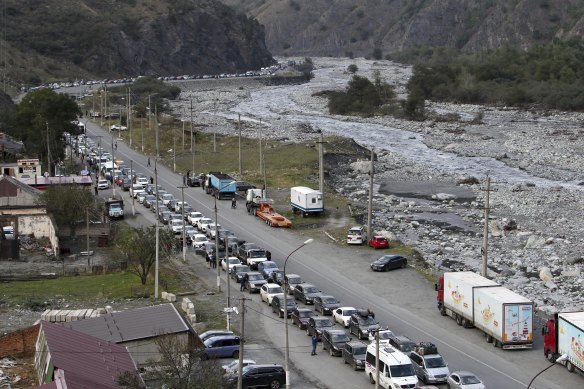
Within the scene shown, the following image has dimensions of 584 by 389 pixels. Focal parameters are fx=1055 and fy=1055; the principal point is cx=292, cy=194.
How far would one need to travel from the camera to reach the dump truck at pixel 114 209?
59.5 metres

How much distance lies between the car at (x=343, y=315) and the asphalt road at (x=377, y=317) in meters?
1.30

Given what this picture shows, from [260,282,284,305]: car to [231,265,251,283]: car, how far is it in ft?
10.6

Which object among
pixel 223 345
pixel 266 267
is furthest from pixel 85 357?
pixel 266 267

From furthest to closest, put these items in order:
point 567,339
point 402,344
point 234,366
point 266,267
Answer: point 266,267 → point 402,344 → point 567,339 → point 234,366

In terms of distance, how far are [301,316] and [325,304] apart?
6.37ft

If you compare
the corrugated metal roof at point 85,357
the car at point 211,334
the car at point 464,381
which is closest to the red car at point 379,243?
the car at point 211,334

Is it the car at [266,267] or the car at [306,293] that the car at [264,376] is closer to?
the car at [306,293]

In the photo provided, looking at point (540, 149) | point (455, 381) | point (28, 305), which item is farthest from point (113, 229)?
point (540, 149)

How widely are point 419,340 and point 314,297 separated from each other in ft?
18.9

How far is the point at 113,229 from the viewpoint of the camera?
56.2 metres

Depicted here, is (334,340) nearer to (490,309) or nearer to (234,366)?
(234,366)

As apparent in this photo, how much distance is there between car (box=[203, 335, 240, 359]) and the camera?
31938mm

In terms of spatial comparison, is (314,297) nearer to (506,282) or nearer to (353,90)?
(506,282)

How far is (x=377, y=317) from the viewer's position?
122ft
